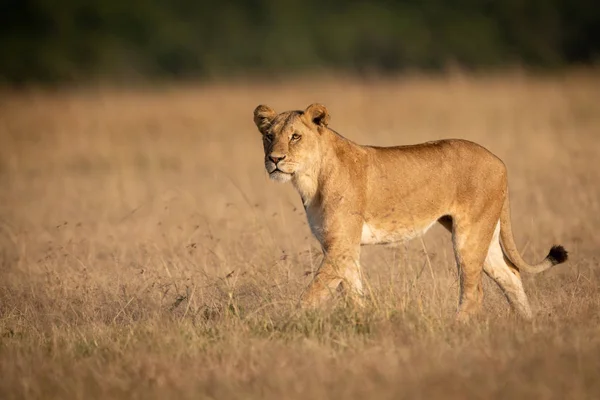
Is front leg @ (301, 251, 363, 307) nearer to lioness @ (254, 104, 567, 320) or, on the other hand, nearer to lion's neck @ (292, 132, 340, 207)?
lioness @ (254, 104, 567, 320)

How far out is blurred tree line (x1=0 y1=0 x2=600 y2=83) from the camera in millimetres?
37656

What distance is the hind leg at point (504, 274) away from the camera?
6.75 meters

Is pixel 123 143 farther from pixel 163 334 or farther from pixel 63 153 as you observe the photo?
pixel 163 334

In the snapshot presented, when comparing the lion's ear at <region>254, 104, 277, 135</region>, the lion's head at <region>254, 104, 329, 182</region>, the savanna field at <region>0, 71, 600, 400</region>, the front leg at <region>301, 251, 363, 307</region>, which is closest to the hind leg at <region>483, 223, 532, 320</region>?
the savanna field at <region>0, 71, 600, 400</region>

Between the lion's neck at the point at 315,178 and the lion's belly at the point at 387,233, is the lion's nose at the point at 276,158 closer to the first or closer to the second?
the lion's neck at the point at 315,178

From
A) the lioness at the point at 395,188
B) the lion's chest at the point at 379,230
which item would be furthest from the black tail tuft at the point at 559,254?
the lion's chest at the point at 379,230

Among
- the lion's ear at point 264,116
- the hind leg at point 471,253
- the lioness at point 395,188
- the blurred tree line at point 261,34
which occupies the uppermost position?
the blurred tree line at point 261,34

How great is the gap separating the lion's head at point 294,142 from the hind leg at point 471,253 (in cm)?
107

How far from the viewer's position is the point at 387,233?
6.71 meters

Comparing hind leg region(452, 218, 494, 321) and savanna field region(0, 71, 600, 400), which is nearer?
savanna field region(0, 71, 600, 400)

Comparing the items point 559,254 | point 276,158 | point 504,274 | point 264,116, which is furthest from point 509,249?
point 264,116

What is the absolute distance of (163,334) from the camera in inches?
228

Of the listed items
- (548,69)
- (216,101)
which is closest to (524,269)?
(216,101)

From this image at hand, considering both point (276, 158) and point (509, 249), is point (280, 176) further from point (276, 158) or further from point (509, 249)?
point (509, 249)
